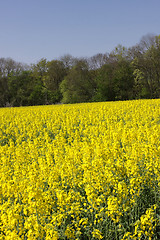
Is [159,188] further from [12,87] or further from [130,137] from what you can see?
[12,87]

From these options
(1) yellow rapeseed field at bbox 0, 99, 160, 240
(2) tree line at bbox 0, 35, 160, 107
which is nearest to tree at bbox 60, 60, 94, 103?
(2) tree line at bbox 0, 35, 160, 107

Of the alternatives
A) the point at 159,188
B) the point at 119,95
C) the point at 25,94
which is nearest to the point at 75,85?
the point at 119,95

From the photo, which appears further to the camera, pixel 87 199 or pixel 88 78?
pixel 88 78

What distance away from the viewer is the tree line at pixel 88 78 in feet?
164

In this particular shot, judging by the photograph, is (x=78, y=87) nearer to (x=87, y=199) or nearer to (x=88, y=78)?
(x=88, y=78)

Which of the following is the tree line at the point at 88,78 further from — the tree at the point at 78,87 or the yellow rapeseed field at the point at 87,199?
the yellow rapeseed field at the point at 87,199

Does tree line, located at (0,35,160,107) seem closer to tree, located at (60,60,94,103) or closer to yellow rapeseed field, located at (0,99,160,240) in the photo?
tree, located at (60,60,94,103)

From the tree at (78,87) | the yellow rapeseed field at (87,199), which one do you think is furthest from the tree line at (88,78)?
the yellow rapeseed field at (87,199)

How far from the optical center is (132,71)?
175ft

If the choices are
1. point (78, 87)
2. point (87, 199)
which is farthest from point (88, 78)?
point (87, 199)

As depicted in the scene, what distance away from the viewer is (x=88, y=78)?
56.7 metres

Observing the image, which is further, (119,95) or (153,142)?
(119,95)

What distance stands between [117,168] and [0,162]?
4.45m

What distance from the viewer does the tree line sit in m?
50.0
